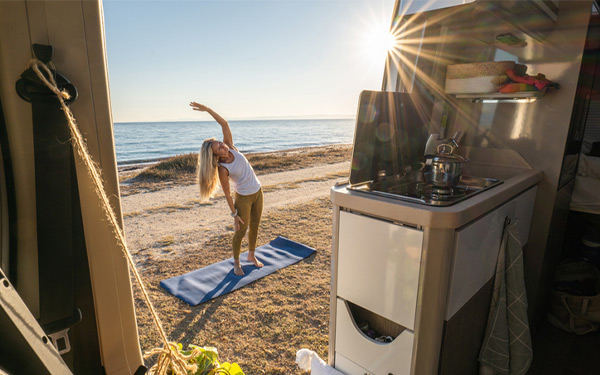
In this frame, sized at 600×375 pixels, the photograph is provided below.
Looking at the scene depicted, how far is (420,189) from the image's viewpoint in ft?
6.34

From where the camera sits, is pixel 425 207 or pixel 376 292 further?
pixel 376 292

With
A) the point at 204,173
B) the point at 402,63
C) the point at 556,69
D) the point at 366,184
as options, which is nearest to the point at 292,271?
the point at 204,173

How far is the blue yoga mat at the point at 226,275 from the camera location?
2.83 meters

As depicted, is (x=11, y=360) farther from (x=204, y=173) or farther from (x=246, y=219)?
(x=246, y=219)

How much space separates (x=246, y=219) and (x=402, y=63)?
205 centimetres

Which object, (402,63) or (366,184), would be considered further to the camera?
(402,63)

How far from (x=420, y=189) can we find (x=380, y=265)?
0.73 m

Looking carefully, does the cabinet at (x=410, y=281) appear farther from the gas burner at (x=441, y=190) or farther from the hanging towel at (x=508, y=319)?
the gas burner at (x=441, y=190)

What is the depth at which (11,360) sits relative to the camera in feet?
1.63

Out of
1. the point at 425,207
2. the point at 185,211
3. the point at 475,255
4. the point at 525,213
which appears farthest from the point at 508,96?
the point at 185,211

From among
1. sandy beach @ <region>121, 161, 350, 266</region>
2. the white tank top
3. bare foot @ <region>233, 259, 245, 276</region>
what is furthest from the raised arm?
sandy beach @ <region>121, 161, 350, 266</region>

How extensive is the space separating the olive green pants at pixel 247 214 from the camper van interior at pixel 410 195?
1.71 m

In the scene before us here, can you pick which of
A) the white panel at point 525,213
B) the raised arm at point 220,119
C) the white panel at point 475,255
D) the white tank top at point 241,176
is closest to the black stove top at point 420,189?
the white panel at point 475,255

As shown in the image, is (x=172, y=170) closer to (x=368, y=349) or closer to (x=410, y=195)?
(x=410, y=195)
